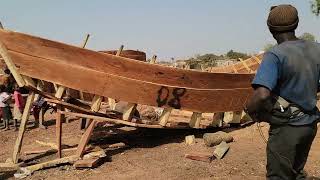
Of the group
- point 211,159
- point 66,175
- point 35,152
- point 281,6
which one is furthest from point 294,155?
point 35,152

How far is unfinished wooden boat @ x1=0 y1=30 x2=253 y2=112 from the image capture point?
7055 millimetres

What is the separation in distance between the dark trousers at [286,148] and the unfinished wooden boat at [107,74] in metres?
4.24

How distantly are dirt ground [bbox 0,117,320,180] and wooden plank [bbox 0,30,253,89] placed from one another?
4.28 ft

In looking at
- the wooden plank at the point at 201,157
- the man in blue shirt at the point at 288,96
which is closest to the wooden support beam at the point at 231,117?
the wooden plank at the point at 201,157

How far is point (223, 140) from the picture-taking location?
806 cm

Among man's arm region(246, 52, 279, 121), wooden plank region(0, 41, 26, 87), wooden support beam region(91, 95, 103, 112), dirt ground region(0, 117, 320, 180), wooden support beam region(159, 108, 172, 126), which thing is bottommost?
dirt ground region(0, 117, 320, 180)

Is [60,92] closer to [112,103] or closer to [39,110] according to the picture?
[112,103]

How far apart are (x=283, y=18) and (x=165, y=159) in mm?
4446

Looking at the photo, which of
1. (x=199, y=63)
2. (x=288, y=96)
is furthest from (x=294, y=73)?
(x=199, y=63)

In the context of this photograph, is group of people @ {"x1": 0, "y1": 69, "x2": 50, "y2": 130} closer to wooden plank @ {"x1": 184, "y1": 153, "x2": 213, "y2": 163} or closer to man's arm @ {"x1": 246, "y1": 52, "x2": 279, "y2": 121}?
wooden plank @ {"x1": 184, "y1": 153, "x2": 213, "y2": 163}

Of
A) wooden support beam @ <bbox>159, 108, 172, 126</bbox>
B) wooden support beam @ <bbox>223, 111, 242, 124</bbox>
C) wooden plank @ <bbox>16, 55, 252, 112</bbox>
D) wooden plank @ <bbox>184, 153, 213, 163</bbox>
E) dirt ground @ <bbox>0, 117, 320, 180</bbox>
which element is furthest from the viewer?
wooden support beam @ <bbox>223, 111, 242, 124</bbox>

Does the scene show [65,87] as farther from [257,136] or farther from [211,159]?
[257,136]

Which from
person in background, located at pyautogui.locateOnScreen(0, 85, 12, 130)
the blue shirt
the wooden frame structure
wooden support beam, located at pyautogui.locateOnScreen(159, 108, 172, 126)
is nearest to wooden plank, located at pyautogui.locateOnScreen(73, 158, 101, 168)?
the wooden frame structure

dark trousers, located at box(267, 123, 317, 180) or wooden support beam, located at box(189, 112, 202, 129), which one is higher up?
dark trousers, located at box(267, 123, 317, 180)
